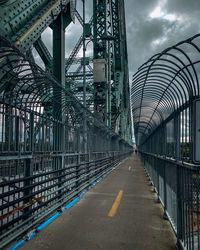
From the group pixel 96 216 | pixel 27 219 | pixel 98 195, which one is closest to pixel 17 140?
pixel 27 219

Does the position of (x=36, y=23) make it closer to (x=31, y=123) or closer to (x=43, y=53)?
(x=31, y=123)

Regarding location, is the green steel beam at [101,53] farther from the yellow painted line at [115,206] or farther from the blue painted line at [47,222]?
the blue painted line at [47,222]

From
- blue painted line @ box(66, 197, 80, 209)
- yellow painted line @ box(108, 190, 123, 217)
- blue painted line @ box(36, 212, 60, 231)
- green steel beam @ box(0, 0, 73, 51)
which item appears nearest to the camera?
green steel beam @ box(0, 0, 73, 51)

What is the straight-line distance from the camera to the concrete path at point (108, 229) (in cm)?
405

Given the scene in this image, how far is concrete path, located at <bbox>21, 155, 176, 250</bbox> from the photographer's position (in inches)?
159

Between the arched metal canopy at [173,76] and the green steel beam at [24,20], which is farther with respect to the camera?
the green steel beam at [24,20]

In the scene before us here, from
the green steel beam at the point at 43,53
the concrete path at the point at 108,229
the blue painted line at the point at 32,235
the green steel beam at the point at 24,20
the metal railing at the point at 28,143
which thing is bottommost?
the concrete path at the point at 108,229

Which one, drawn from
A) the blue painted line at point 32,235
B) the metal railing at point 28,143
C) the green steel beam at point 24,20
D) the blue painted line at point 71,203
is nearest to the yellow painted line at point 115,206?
A: the blue painted line at point 71,203

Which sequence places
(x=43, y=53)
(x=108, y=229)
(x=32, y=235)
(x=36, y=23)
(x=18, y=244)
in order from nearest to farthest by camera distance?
1. (x=18, y=244)
2. (x=32, y=235)
3. (x=108, y=229)
4. (x=36, y=23)
5. (x=43, y=53)

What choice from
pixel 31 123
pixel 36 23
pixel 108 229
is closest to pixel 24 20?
pixel 36 23

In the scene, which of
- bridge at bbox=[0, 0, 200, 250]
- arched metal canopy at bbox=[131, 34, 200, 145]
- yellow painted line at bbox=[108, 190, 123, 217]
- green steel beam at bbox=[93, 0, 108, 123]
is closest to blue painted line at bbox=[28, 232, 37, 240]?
Answer: bridge at bbox=[0, 0, 200, 250]

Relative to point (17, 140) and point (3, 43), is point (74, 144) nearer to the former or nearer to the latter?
point (17, 140)

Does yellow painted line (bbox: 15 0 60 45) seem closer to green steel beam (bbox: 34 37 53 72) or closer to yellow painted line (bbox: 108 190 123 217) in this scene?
yellow painted line (bbox: 108 190 123 217)

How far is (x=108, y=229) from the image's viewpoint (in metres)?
4.82
